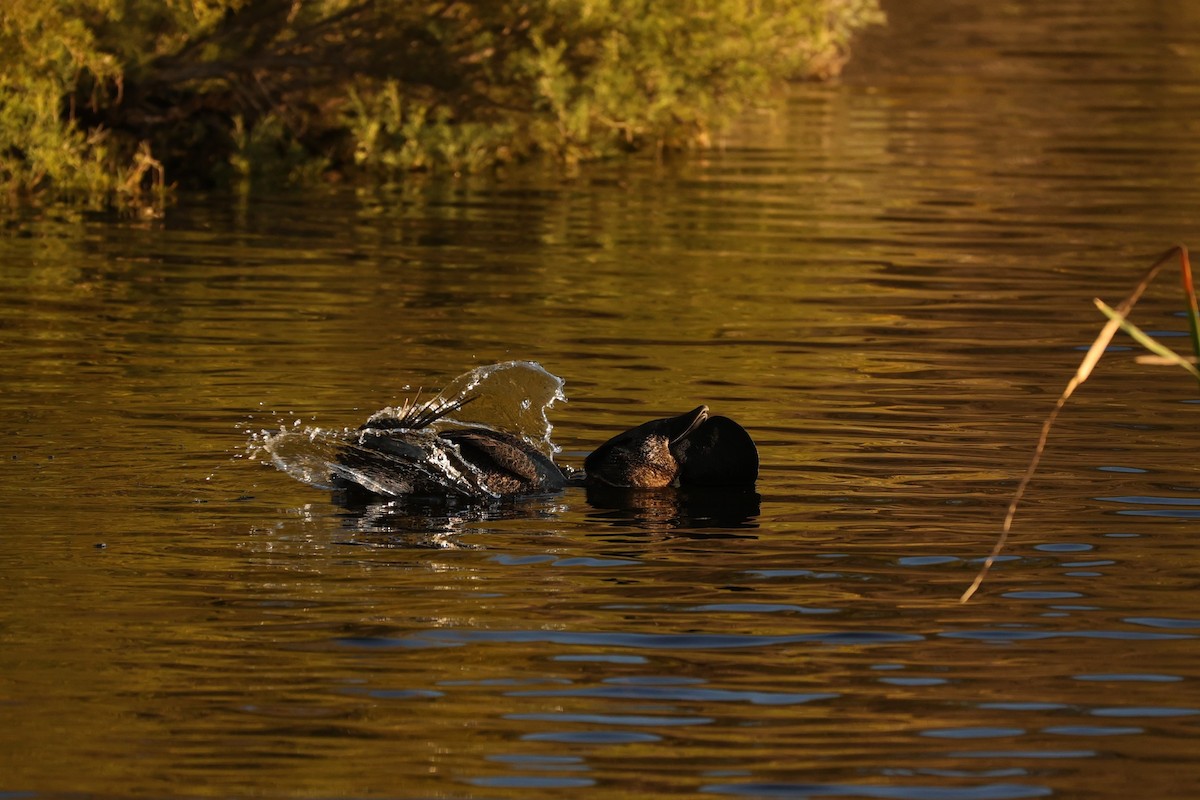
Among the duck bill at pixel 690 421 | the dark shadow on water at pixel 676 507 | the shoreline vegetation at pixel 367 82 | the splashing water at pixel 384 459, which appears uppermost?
the shoreline vegetation at pixel 367 82

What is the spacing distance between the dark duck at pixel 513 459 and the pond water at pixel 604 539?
20cm

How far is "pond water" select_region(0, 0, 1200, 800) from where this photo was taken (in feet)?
22.0

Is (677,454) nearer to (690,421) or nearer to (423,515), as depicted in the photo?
(690,421)

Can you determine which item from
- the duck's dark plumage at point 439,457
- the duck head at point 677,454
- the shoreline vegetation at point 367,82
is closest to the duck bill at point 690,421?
the duck head at point 677,454

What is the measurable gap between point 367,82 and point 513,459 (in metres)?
16.9

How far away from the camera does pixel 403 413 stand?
1062 centimetres

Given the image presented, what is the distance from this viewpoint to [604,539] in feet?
31.2

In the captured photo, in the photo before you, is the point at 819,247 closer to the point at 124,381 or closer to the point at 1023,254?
the point at 1023,254

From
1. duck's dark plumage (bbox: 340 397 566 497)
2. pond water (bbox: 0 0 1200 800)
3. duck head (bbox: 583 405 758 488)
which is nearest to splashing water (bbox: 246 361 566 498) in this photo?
duck's dark plumage (bbox: 340 397 566 497)

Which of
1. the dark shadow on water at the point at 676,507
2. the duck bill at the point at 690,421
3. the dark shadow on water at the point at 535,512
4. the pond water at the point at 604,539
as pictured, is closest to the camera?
the pond water at the point at 604,539

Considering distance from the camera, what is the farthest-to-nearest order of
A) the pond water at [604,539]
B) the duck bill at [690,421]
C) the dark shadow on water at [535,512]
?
the duck bill at [690,421] < the dark shadow on water at [535,512] < the pond water at [604,539]

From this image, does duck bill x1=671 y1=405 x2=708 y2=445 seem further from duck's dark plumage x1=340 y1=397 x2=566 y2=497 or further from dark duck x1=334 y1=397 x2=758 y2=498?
duck's dark plumage x1=340 y1=397 x2=566 y2=497

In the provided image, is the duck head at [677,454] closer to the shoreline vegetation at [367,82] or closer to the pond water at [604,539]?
the pond water at [604,539]

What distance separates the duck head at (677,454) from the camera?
1057cm
